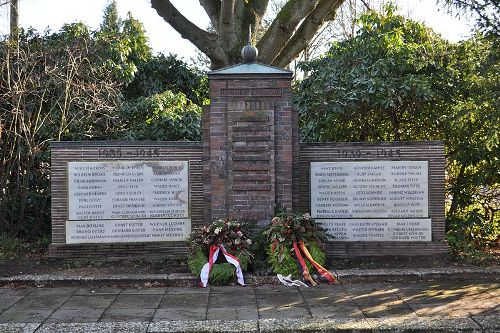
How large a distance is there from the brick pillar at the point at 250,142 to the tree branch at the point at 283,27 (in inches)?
231

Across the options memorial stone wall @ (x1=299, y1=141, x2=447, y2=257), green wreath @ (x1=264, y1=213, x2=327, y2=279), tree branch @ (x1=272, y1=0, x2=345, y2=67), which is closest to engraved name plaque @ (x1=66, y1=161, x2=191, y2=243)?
green wreath @ (x1=264, y1=213, x2=327, y2=279)

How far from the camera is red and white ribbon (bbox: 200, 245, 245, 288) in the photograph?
7.04 metres

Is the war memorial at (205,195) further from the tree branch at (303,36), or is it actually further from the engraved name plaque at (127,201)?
the tree branch at (303,36)

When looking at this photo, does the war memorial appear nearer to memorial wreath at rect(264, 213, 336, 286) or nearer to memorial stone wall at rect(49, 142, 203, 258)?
memorial stone wall at rect(49, 142, 203, 258)

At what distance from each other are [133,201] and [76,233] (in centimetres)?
97

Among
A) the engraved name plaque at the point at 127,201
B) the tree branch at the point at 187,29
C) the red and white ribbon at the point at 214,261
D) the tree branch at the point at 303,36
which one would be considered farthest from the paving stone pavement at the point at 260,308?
the tree branch at the point at 303,36

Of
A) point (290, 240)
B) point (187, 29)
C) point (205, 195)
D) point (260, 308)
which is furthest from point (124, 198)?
point (187, 29)

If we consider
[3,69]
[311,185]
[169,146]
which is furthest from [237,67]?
[3,69]

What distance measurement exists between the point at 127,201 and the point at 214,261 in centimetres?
188

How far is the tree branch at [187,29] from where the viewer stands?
13.9 metres

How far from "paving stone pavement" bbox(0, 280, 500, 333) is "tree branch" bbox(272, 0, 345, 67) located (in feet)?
28.8

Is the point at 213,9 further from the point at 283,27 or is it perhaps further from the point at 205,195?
the point at 205,195

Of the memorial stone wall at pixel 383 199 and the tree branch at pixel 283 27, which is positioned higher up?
the tree branch at pixel 283 27

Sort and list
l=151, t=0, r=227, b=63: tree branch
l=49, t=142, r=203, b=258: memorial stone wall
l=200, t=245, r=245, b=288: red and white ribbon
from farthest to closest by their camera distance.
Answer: l=151, t=0, r=227, b=63: tree branch < l=49, t=142, r=203, b=258: memorial stone wall < l=200, t=245, r=245, b=288: red and white ribbon
